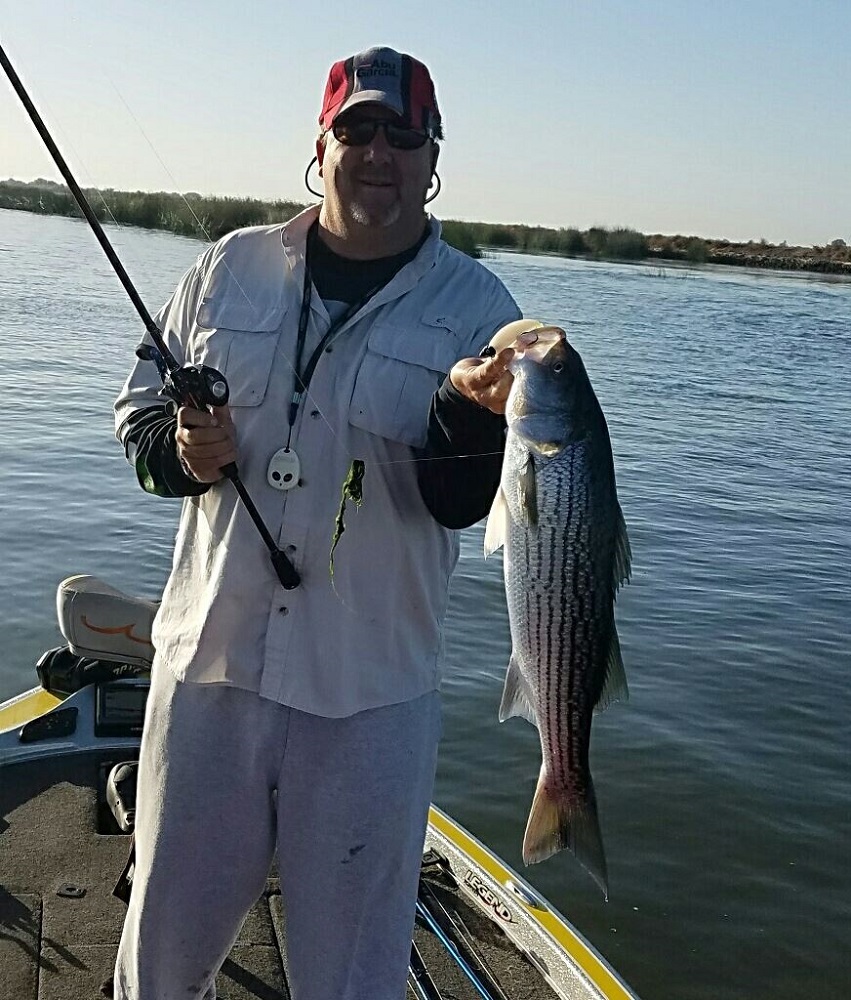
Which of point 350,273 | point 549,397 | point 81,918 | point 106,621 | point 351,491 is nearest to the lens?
point 549,397

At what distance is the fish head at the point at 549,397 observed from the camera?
2311 millimetres

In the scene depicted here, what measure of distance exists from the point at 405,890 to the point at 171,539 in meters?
8.35

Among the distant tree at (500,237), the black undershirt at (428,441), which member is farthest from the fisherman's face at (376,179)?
the distant tree at (500,237)

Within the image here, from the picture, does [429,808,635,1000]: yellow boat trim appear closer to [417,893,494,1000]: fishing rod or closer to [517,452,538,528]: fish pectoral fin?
[417,893,494,1000]: fishing rod

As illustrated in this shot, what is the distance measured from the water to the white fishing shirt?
103 cm

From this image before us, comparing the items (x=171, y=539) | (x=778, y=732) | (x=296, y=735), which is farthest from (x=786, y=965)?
(x=171, y=539)

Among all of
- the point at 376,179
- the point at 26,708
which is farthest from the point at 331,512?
the point at 26,708

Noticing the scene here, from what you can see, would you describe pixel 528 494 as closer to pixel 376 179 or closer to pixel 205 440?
pixel 205 440

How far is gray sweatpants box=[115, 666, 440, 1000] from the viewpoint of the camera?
2.63m

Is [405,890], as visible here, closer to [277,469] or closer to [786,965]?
[277,469]

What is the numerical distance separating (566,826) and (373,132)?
170cm

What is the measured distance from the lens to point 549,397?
7.59 feet

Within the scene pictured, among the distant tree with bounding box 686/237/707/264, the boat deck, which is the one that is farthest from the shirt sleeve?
the distant tree with bounding box 686/237/707/264

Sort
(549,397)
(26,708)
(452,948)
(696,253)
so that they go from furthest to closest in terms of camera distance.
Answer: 1. (696,253)
2. (26,708)
3. (452,948)
4. (549,397)
